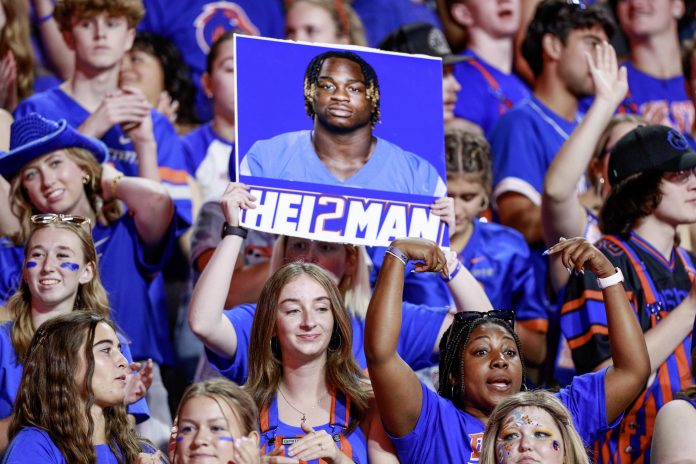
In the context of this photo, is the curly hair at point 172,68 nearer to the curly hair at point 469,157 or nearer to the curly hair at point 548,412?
the curly hair at point 469,157

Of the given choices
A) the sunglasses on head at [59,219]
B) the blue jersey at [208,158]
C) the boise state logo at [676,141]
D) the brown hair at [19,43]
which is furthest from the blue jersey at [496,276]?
the brown hair at [19,43]

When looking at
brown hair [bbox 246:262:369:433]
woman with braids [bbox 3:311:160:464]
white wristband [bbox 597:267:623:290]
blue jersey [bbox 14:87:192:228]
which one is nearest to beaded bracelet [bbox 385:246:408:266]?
brown hair [bbox 246:262:369:433]

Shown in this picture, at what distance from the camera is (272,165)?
4906 millimetres

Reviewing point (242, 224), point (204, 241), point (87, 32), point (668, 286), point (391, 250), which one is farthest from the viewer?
point (87, 32)

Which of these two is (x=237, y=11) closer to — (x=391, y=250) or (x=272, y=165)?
(x=272, y=165)

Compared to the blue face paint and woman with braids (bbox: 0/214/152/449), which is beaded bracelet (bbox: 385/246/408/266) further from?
the blue face paint

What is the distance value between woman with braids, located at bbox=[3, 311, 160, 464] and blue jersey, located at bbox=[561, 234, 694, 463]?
5.86ft

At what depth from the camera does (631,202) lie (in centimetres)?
544

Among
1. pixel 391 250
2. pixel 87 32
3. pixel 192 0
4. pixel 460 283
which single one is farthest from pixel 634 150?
pixel 192 0

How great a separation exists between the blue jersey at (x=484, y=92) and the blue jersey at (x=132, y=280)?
85.9 inches

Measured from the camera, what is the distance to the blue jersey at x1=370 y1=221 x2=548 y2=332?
5832 millimetres

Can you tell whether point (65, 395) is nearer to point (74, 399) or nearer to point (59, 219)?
point (74, 399)

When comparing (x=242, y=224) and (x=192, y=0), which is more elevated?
(x=192, y=0)

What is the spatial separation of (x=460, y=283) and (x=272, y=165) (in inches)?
33.1
